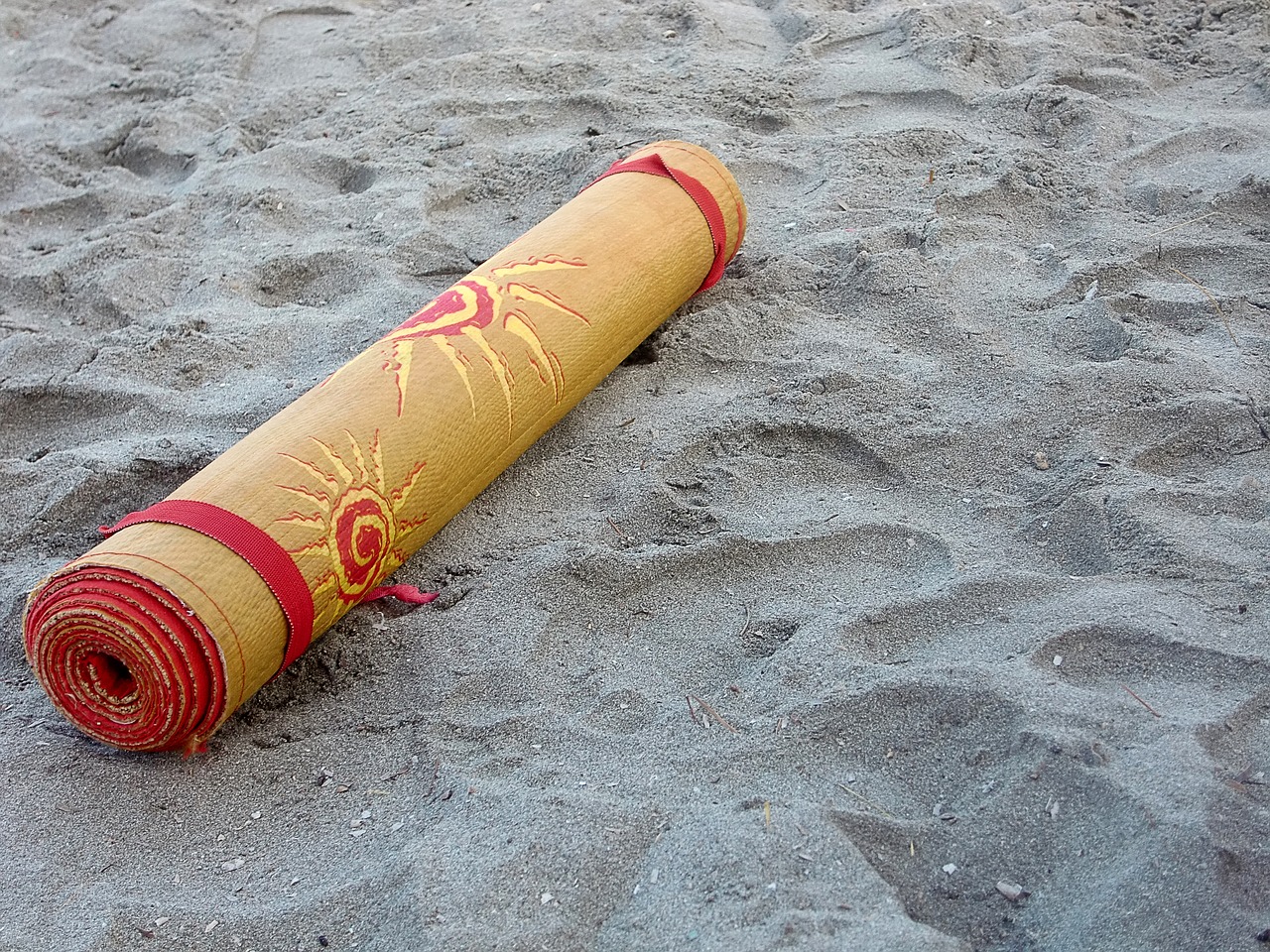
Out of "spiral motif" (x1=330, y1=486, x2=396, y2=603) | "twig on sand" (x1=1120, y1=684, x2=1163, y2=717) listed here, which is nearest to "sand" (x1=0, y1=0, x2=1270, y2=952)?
"twig on sand" (x1=1120, y1=684, x2=1163, y2=717)

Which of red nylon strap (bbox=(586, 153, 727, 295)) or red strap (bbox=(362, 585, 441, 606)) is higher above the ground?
red nylon strap (bbox=(586, 153, 727, 295))

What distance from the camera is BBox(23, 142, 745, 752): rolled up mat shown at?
1.76 metres

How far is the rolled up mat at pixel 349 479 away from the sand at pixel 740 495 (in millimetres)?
114

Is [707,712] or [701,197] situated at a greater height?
[701,197]

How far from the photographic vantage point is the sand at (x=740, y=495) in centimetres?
154

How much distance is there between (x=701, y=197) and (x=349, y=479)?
3.77 feet

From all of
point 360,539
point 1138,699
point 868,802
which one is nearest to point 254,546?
point 360,539

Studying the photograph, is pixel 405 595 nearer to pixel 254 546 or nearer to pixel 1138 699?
pixel 254 546

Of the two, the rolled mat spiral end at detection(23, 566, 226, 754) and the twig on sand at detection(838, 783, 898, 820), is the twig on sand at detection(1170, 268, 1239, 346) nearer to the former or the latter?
the twig on sand at detection(838, 783, 898, 820)

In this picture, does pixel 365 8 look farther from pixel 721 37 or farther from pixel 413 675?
pixel 413 675

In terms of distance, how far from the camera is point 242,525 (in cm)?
185

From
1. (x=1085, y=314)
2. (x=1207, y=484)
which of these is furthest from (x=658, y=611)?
(x=1085, y=314)

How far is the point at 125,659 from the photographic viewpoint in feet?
5.72

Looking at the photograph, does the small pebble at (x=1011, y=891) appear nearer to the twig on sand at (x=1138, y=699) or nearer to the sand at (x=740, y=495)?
the sand at (x=740, y=495)
